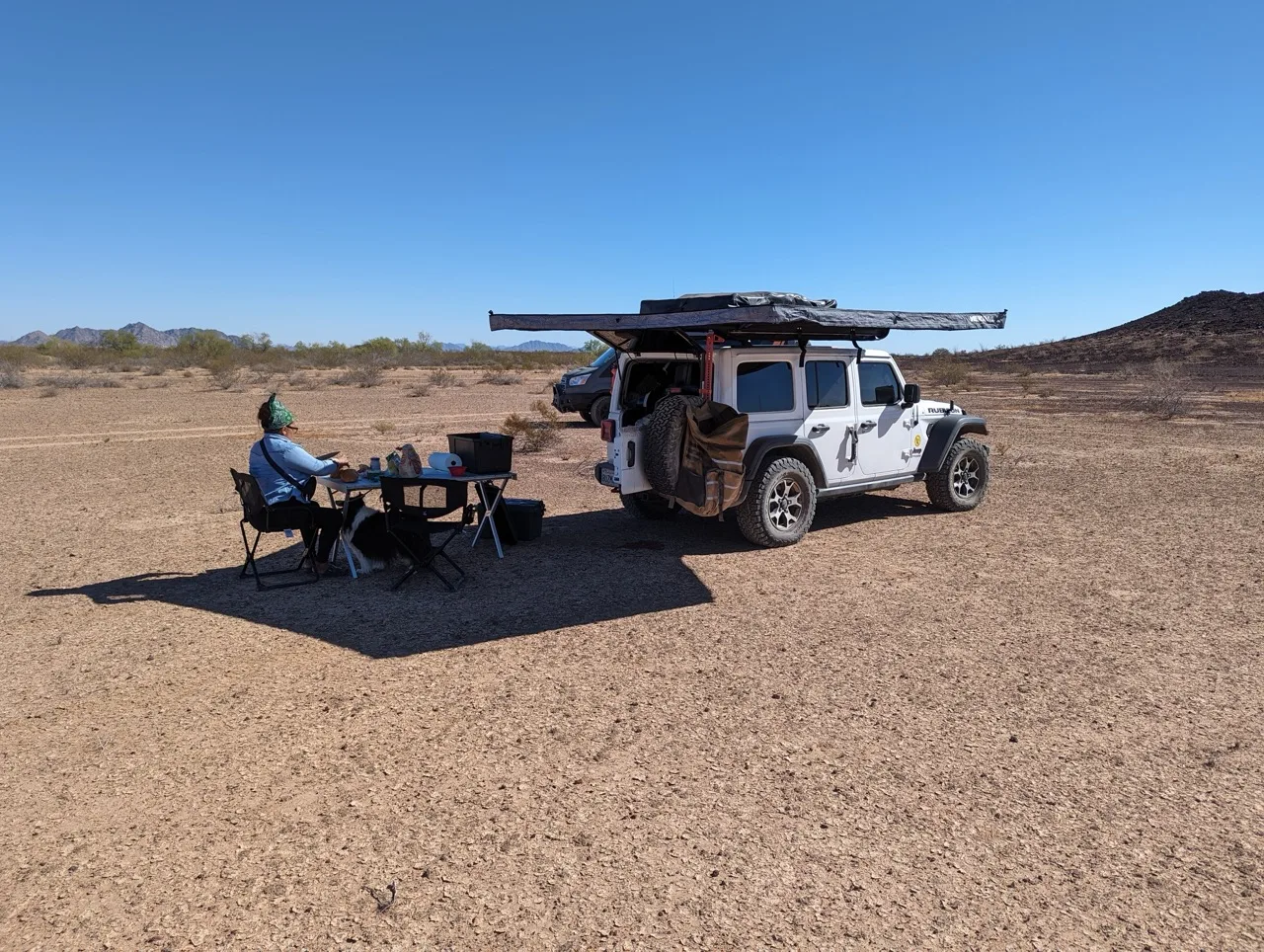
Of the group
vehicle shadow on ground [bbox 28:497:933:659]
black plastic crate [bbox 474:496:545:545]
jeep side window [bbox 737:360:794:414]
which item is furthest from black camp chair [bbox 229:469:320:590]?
jeep side window [bbox 737:360:794:414]

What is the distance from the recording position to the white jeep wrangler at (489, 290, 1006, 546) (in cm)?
689

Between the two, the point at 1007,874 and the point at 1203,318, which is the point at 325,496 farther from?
the point at 1203,318

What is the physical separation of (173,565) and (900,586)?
6148 mm

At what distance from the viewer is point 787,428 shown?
7.43m

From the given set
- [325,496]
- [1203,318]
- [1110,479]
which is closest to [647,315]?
[325,496]

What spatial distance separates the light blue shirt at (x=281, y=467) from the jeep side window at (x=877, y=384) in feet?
16.4

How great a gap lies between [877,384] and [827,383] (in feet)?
2.47

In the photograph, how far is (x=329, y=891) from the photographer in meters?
2.89

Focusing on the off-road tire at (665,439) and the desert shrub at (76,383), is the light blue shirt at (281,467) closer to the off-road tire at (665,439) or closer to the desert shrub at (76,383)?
the off-road tire at (665,439)

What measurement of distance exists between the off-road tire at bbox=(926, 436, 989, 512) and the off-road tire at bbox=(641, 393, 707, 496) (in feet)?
11.3

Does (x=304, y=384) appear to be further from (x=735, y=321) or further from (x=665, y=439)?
(x=735, y=321)

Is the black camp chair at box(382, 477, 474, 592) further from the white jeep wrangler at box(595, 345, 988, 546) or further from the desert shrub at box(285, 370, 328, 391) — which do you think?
the desert shrub at box(285, 370, 328, 391)

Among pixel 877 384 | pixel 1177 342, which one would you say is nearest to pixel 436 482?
pixel 877 384

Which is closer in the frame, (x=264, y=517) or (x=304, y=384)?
(x=264, y=517)
